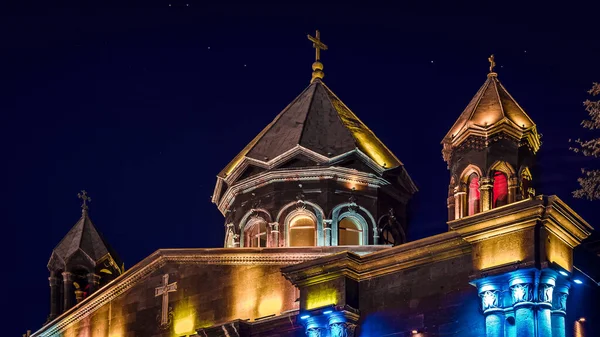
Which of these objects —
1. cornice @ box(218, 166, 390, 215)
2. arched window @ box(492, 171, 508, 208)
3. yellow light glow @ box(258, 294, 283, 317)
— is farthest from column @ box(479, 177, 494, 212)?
cornice @ box(218, 166, 390, 215)

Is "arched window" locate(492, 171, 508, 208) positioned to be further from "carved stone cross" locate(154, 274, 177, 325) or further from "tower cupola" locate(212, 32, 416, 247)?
"carved stone cross" locate(154, 274, 177, 325)

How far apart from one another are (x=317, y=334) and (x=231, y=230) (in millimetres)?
6617

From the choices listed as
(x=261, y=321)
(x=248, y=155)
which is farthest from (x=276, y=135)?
(x=261, y=321)

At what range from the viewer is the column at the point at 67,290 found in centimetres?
2991

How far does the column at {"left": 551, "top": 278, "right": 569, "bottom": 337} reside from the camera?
63.3 ft

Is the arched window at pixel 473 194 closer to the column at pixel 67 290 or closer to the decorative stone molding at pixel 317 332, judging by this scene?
the decorative stone molding at pixel 317 332

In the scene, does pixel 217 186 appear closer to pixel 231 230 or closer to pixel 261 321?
pixel 231 230

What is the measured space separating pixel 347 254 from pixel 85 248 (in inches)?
419

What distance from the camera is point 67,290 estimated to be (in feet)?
98.4

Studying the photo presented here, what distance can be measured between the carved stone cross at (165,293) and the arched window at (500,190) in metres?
7.50

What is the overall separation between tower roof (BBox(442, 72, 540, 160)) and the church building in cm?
4

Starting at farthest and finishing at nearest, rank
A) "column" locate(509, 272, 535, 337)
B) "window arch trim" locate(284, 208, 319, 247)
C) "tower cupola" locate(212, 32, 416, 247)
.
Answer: "tower cupola" locate(212, 32, 416, 247) < "window arch trim" locate(284, 208, 319, 247) < "column" locate(509, 272, 535, 337)

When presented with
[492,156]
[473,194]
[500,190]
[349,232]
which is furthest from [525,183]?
[349,232]

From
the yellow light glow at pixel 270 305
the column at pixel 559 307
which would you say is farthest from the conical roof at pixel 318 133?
the column at pixel 559 307
